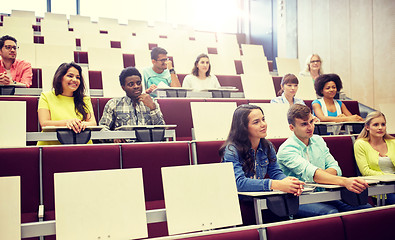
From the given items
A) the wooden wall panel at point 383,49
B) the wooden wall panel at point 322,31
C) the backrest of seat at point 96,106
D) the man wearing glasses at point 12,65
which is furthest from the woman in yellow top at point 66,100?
the wooden wall panel at point 322,31

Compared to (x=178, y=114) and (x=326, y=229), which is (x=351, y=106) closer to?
(x=178, y=114)

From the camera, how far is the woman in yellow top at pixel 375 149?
2.37ft

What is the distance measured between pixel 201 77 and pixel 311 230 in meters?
0.80

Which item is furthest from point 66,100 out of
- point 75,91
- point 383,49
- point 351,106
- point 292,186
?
point 383,49

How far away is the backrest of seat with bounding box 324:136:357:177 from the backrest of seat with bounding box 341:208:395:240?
24 cm

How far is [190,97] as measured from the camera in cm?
99

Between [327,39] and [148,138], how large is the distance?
3.80ft

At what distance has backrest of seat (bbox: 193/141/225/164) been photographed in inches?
25.5

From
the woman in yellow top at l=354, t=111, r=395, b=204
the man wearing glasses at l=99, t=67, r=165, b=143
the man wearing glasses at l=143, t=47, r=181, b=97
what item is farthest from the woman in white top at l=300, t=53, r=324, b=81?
the man wearing glasses at l=99, t=67, r=165, b=143

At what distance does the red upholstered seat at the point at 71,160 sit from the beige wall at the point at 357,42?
3.29 ft

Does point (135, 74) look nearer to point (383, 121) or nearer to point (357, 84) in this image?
point (383, 121)

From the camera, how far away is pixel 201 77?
1.19m

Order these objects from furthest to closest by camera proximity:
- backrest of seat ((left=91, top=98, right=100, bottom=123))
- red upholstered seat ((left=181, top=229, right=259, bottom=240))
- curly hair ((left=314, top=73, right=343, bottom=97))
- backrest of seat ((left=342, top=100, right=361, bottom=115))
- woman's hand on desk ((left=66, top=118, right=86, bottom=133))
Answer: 1. backrest of seat ((left=342, top=100, right=361, bottom=115))
2. curly hair ((left=314, top=73, right=343, bottom=97))
3. backrest of seat ((left=91, top=98, right=100, bottom=123))
4. woman's hand on desk ((left=66, top=118, right=86, bottom=133))
5. red upholstered seat ((left=181, top=229, right=259, bottom=240))

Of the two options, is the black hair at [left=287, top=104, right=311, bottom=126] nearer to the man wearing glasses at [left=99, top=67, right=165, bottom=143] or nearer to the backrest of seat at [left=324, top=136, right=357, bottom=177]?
the backrest of seat at [left=324, top=136, right=357, bottom=177]
